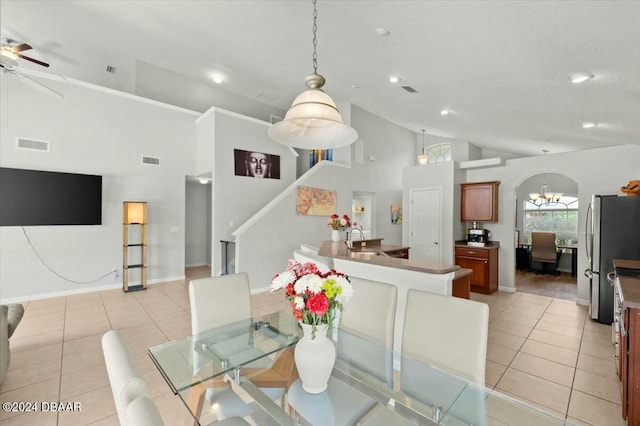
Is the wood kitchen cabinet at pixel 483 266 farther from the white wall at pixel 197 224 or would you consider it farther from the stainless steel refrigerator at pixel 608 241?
the white wall at pixel 197 224

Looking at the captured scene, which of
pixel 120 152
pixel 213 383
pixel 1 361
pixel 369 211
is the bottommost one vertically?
pixel 1 361

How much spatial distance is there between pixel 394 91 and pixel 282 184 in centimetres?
315

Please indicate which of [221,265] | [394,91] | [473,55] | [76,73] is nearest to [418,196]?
[394,91]

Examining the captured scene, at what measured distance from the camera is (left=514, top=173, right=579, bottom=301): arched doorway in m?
7.34

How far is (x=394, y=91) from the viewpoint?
4.77m

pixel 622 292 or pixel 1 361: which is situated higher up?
pixel 622 292

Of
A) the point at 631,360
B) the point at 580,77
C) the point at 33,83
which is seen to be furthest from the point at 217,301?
the point at 580,77

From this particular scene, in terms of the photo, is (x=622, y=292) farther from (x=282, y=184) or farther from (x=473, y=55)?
(x=282, y=184)

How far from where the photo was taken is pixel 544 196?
24.5 feet

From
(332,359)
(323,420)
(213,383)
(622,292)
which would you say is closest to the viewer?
(323,420)

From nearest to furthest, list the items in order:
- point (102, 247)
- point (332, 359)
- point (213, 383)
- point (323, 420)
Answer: point (323, 420)
point (332, 359)
point (213, 383)
point (102, 247)

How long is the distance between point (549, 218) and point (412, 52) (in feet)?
24.8

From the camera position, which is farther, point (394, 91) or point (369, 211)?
point (369, 211)

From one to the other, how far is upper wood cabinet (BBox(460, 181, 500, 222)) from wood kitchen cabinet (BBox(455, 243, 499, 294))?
2.05 feet
